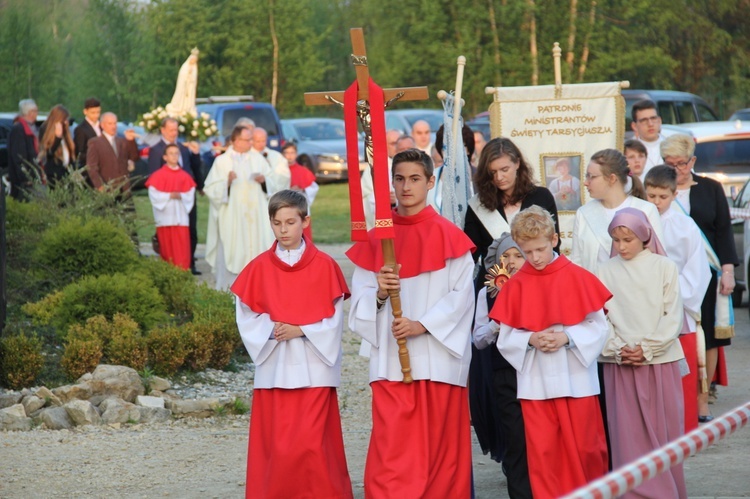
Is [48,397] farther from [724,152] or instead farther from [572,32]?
[572,32]

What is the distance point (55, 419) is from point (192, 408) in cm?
94

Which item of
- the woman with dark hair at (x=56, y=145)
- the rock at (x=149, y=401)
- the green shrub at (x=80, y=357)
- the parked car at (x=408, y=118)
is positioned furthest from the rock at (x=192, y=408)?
the parked car at (x=408, y=118)

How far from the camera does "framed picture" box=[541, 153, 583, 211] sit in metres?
9.77

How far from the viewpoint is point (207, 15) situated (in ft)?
139

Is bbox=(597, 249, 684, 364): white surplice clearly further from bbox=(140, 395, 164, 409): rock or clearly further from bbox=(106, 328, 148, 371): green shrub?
bbox=(106, 328, 148, 371): green shrub

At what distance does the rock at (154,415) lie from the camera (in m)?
8.87

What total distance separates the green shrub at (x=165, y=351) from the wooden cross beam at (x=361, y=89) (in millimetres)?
3915

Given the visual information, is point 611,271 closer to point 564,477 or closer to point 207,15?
point 564,477

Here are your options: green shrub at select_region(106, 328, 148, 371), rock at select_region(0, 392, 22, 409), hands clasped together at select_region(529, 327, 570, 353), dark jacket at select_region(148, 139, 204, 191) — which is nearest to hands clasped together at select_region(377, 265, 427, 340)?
hands clasped together at select_region(529, 327, 570, 353)

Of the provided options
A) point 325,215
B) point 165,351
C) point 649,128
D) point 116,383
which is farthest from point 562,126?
point 325,215

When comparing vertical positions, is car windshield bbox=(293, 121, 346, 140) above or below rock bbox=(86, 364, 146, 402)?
above

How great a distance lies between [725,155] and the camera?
15789mm

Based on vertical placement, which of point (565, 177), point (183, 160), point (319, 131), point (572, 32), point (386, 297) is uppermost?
point (572, 32)

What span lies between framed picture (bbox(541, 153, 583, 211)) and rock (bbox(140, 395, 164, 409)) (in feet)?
10.4
